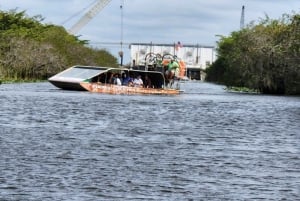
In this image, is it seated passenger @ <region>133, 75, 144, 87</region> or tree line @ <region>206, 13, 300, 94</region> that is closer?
seated passenger @ <region>133, 75, 144, 87</region>

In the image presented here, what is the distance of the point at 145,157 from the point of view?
2297cm

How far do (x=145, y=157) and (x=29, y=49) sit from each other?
9900 centimetres

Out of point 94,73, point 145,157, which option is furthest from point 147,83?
point 145,157

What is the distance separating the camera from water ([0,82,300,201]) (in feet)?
58.6

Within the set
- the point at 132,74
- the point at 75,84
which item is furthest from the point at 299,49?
the point at 75,84

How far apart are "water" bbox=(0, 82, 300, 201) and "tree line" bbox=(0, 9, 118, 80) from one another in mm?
74807

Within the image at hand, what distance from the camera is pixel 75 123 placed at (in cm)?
3416

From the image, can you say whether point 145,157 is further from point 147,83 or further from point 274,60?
point 274,60

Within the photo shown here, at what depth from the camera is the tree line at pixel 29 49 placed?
380 feet

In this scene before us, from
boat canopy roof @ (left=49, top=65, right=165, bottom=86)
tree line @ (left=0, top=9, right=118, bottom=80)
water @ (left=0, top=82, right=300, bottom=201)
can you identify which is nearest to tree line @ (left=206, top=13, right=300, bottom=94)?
boat canopy roof @ (left=49, top=65, right=165, bottom=86)

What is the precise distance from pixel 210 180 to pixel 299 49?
200 ft

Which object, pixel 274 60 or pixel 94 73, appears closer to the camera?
pixel 94 73

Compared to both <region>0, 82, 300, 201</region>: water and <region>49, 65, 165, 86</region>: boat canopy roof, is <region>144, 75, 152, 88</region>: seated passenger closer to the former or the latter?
<region>49, 65, 165, 86</region>: boat canopy roof

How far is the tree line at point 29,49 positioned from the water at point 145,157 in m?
74.8
